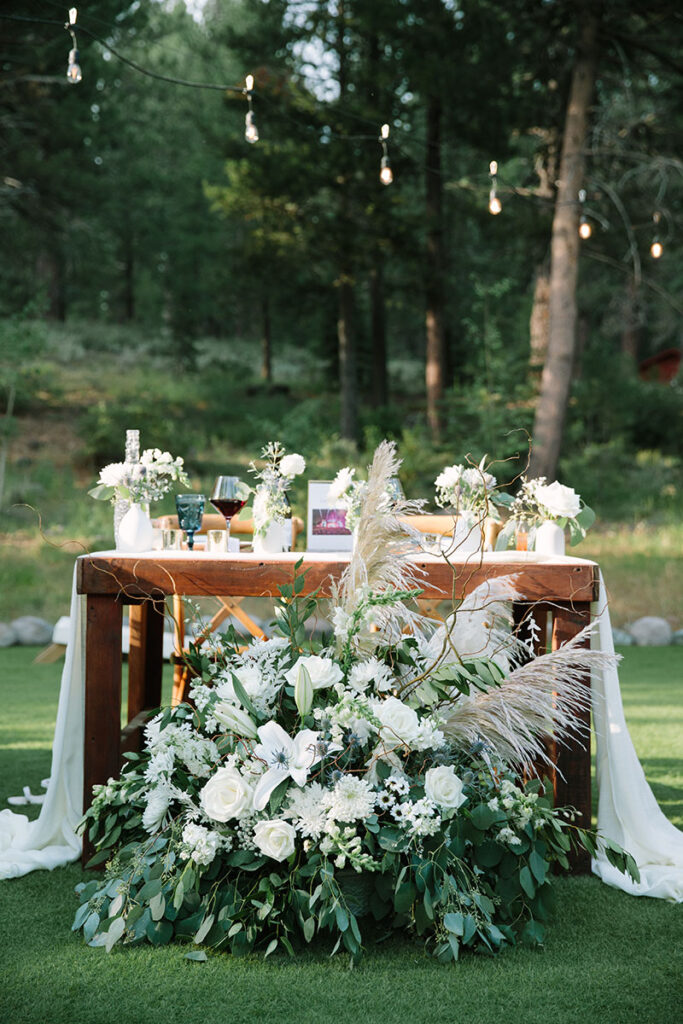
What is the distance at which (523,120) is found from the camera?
1162 centimetres

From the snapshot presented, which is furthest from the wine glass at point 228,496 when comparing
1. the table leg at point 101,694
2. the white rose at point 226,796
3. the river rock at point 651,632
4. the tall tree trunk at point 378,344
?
the tall tree trunk at point 378,344

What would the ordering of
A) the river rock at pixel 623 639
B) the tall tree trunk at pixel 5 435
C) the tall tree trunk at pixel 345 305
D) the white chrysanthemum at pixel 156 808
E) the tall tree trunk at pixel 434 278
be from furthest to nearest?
the tall tree trunk at pixel 434 278 < the tall tree trunk at pixel 345 305 < the tall tree trunk at pixel 5 435 < the river rock at pixel 623 639 < the white chrysanthemum at pixel 156 808

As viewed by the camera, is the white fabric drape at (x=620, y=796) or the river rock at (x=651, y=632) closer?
the white fabric drape at (x=620, y=796)

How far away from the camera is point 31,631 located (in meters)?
7.88

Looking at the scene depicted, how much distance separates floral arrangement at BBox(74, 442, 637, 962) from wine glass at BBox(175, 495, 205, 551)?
2.17 ft

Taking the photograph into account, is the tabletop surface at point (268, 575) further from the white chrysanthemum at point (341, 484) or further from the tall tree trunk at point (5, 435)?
the tall tree trunk at point (5, 435)

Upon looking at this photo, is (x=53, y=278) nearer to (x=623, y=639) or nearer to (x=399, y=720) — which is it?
(x=623, y=639)

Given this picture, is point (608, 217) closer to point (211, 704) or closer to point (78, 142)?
point (78, 142)

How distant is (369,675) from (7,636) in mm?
6076

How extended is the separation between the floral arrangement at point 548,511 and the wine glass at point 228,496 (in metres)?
0.84

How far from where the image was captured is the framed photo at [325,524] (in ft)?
10.6

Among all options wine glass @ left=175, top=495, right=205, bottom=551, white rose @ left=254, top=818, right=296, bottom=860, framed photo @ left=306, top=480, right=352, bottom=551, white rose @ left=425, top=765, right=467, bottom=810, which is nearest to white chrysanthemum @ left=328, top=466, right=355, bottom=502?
framed photo @ left=306, top=480, right=352, bottom=551

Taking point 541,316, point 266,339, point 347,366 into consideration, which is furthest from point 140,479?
point 266,339

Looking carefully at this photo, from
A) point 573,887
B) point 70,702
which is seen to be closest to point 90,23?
point 70,702
